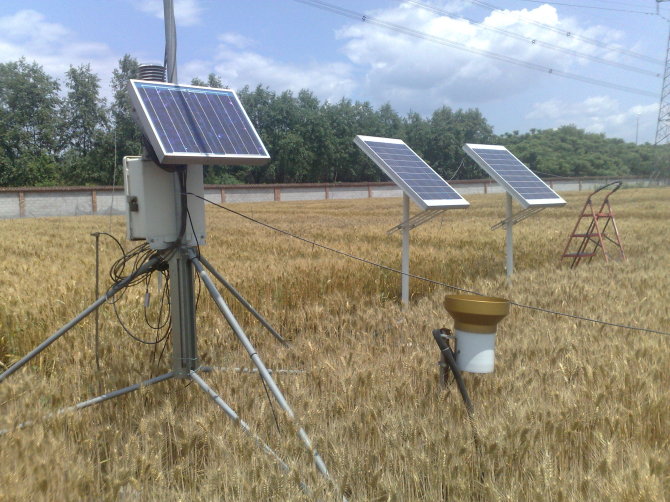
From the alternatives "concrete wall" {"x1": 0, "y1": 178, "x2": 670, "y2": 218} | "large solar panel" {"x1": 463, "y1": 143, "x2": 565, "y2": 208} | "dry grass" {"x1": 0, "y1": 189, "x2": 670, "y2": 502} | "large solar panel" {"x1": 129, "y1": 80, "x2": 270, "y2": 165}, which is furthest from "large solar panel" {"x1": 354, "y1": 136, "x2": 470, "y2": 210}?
"concrete wall" {"x1": 0, "y1": 178, "x2": 670, "y2": 218}

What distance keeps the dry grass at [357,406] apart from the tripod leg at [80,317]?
12cm

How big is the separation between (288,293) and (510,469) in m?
4.97

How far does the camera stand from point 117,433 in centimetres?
323

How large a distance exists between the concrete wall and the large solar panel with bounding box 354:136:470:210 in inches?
699

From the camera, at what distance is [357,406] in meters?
3.40

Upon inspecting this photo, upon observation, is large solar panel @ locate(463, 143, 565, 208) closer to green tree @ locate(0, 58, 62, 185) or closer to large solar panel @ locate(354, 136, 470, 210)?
large solar panel @ locate(354, 136, 470, 210)

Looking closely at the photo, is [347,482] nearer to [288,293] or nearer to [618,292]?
[288,293]

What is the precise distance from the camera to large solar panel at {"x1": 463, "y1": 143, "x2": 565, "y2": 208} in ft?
28.6

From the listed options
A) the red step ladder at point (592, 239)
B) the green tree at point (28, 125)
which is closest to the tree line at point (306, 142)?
the green tree at point (28, 125)

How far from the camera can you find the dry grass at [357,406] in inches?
99.2

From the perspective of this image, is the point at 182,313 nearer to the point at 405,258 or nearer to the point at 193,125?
the point at 193,125

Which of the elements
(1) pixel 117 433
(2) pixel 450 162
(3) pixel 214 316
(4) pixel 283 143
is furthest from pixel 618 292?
(2) pixel 450 162

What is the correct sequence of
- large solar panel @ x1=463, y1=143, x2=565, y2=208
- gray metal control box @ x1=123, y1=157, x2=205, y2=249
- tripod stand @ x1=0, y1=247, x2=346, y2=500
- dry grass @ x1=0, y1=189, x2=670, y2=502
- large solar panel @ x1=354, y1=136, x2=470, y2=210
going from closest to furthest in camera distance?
dry grass @ x1=0, y1=189, x2=670, y2=502
tripod stand @ x1=0, y1=247, x2=346, y2=500
gray metal control box @ x1=123, y1=157, x2=205, y2=249
large solar panel @ x1=354, y1=136, x2=470, y2=210
large solar panel @ x1=463, y1=143, x2=565, y2=208

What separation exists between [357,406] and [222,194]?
45582 mm
